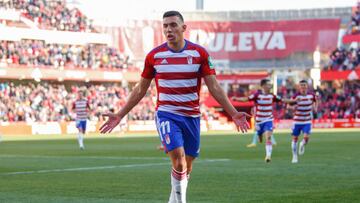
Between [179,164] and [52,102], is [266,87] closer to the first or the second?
[179,164]

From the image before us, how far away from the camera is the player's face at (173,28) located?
10.6m

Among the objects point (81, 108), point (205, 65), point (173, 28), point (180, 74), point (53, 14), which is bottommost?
point (81, 108)

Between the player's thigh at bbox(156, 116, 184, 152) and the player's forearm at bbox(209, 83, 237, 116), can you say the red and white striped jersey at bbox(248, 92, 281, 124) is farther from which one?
the player's thigh at bbox(156, 116, 184, 152)

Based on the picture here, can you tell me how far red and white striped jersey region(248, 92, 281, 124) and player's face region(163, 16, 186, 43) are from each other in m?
14.7

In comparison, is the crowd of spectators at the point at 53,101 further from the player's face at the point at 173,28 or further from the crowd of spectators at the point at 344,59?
the player's face at the point at 173,28

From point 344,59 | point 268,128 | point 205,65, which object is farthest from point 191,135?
point 344,59

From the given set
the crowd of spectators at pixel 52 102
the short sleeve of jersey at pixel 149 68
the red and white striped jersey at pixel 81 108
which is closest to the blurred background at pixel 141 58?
the crowd of spectators at pixel 52 102

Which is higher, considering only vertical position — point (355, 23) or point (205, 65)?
point (355, 23)

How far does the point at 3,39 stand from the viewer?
62.5 meters

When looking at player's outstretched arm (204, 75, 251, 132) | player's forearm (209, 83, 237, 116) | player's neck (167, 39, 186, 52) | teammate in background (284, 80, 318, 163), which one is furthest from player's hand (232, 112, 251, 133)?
teammate in background (284, 80, 318, 163)

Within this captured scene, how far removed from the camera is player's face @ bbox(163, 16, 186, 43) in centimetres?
1056

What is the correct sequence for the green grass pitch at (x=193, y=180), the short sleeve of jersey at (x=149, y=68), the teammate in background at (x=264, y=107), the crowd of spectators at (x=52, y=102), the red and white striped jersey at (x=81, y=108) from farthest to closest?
the crowd of spectators at (x=52, y=102) < the red and white striped jersey at (x=81, y=108) < the teammate in background at (x=264, y=107) < the green grass pitch at (x=193, y=180) < the short sleeve of jersey at (x=149, y=68)

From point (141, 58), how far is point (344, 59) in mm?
21266

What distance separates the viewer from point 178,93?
424 inches
